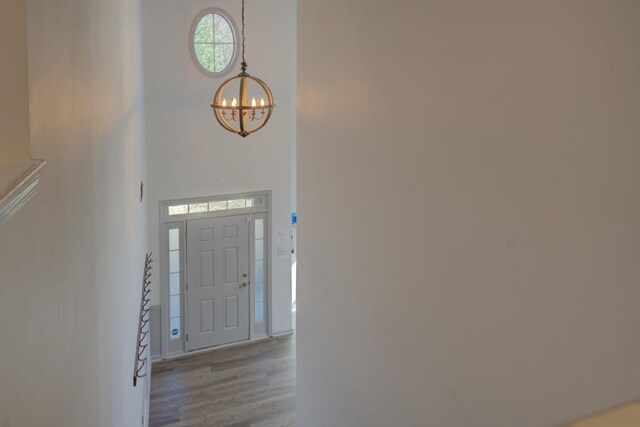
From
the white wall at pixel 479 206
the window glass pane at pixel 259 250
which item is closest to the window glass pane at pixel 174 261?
the window glass pane at pixel 259 250

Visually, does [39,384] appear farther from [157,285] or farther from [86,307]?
[157,285]

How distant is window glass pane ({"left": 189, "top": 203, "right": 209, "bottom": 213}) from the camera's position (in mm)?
7570

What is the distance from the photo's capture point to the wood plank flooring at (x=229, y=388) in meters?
6.44

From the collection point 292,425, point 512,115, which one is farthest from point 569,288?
point 292,425

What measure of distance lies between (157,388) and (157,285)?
1218 mm

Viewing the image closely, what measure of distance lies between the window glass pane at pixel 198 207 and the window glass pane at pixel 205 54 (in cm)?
165

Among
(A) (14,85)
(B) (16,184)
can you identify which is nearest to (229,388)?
(A) (14,85)

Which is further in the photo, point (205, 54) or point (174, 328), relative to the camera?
point (174, 328)

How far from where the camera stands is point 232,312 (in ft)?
26.3

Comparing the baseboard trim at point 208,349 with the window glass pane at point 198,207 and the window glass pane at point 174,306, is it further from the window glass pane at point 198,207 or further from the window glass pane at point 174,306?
the window glass pane at point 198,207

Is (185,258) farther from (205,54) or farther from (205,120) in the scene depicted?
(205,54)

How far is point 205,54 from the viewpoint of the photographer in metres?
7.39

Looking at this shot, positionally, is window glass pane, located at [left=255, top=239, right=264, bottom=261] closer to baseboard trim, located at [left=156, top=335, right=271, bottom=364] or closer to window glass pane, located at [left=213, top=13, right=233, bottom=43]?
baseboard trim, located at [left=156, top=335, right=271, bottom=364]

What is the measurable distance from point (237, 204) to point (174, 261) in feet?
3.48
